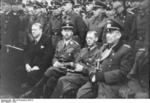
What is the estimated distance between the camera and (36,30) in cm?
411

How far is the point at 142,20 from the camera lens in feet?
12.9

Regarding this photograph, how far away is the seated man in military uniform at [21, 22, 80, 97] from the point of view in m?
4.04

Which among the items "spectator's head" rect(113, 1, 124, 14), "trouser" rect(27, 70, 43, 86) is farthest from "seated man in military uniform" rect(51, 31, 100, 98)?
"spectator's head" rect(113, 1, 124, 14)

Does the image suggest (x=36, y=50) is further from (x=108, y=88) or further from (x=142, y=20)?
(x=142, y=20)

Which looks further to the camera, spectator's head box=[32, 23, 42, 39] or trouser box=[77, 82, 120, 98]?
spectator's head box=[32, 23, 42, 39]

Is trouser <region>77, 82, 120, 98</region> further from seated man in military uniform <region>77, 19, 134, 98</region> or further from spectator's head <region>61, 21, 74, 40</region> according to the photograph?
spectator's head <region>61, 21, 74, 40</region>

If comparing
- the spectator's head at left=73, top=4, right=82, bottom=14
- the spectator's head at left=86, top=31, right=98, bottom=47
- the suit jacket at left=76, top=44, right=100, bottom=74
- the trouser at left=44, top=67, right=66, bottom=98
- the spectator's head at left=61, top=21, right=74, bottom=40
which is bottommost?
the trouser at left=44, top=67, right=66, bottom=98

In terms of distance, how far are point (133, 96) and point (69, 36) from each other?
1.04m

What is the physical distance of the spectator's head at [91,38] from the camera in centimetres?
400

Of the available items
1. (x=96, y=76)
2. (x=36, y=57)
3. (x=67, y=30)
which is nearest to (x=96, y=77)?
(x=96, y=76)

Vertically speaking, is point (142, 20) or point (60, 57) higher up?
point (142, 20)

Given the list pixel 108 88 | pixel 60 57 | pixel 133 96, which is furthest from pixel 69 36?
pixel 133 96

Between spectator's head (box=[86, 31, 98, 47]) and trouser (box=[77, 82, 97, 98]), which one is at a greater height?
spectator's head (box=[86, 31, 98, 47])

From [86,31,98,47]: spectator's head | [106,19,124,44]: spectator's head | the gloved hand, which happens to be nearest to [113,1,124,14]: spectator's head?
[106,19,124,44]: spectator's head
